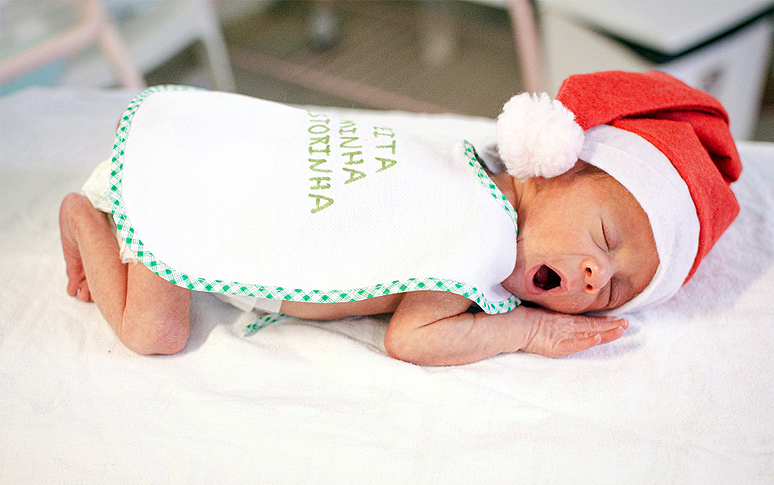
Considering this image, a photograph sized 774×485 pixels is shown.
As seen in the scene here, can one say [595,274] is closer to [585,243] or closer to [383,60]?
[585,243]

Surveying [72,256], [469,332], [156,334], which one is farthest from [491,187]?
[72,256]

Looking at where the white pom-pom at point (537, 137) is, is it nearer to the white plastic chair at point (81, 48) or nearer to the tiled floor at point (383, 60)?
the white plastic chair at point (81, 48)

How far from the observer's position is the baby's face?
2.85 feet

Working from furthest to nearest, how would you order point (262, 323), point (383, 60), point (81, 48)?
1. point (383, 60)
2. point (81, 48)
3. point (262, 323)

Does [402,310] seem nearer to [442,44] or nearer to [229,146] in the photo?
[229,146]

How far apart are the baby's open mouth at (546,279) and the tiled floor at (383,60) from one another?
1459 millimetres

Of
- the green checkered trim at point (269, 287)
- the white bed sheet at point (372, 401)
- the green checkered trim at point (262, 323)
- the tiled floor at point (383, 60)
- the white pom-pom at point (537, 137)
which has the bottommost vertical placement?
the tiled floor at point (383, 60)

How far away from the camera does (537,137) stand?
84 centimetres

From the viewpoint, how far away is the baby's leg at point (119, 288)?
88cm

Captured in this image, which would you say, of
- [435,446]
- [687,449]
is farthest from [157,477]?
[687,449]

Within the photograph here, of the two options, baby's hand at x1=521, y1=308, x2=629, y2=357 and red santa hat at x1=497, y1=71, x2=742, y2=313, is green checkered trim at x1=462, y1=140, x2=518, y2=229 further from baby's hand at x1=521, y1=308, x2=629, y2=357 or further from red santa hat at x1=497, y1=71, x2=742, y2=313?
baby's hand at x1=521, y1=308, x2=629, y2=357

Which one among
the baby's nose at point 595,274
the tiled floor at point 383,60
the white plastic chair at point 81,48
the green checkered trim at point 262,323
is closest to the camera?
the baby's nose at point 595,274

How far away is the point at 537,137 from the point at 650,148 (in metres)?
0.19

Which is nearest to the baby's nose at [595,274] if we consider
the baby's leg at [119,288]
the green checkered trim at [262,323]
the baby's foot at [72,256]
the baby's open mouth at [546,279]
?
the baby's open mouth at [546,279]
